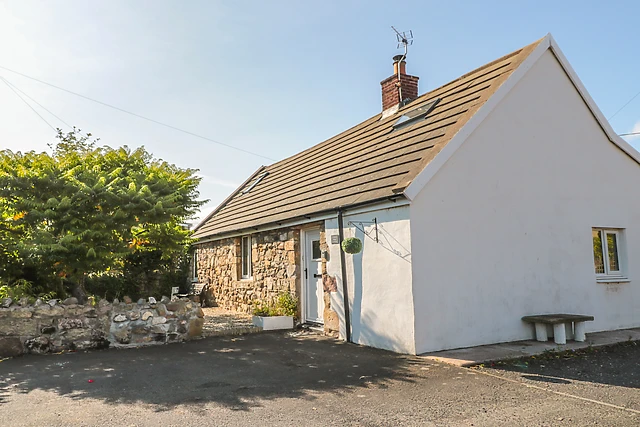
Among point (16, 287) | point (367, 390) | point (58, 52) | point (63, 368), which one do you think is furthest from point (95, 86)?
point (367, 390)

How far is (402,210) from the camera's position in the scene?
8242mm

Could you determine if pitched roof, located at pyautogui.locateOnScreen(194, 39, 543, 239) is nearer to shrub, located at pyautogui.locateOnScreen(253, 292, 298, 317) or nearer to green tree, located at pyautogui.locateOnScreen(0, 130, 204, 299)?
shrub, located at pyautogui.locateOnScreen(253, 292, 298, 317)

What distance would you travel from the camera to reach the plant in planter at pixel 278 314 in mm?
11031

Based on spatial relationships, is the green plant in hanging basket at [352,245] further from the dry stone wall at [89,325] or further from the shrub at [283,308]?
the dry stone wall at [89,325]

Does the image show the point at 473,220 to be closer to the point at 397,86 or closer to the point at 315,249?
the point at 315,249

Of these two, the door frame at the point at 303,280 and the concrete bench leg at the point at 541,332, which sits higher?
the door frame at the point at 303,280

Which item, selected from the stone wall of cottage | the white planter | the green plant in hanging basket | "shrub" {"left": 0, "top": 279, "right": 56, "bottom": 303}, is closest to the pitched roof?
the stone wall of cottage

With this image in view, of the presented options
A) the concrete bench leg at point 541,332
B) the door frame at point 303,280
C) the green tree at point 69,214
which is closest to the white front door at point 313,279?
the door frame at point 303,280

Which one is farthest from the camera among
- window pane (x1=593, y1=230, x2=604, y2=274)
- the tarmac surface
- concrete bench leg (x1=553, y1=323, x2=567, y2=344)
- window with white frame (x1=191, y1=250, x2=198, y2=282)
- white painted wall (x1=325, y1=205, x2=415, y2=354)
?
window with white frame (x1=191, y1=250, x2=198, y2=282)

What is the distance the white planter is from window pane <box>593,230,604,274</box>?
7020mm

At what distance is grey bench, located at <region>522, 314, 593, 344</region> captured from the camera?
28.0 ft

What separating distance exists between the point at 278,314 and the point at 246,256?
133 inches

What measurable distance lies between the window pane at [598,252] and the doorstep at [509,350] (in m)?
1.63

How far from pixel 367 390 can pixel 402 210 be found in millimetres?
3396
